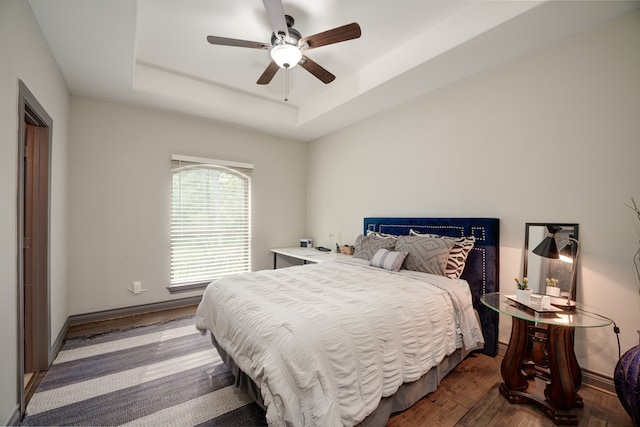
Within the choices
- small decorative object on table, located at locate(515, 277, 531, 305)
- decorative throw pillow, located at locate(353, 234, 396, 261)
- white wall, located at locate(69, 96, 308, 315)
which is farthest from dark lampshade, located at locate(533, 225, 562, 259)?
white wall, located at locate(69, 96, 308, 315)

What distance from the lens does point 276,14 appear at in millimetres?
1786

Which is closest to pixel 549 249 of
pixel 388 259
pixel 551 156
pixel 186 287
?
pixel 551 156

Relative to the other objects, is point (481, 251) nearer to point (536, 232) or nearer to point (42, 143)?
point (536, 232)

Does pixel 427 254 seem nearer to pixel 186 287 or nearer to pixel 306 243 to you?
pixel 306 243

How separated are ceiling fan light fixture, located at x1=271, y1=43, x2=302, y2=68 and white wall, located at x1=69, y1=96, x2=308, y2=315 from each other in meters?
2.29

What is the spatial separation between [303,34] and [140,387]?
10.5 feet

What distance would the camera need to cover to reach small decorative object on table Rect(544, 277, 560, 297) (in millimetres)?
2029

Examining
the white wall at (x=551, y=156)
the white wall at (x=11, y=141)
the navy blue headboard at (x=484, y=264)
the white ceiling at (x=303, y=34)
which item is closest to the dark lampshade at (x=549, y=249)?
the white wall at (x=551, y=156)

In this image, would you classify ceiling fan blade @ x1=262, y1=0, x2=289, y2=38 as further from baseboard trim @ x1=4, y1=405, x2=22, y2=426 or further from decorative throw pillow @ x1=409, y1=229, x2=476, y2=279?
baseboard trim @ x1=4, y1=405, x2=22, y2=426

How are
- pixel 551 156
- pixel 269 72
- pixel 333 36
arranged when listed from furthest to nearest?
pixel 269 72 < pixel 551 156 < pixel 333 36

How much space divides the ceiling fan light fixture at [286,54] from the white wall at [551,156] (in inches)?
68.0

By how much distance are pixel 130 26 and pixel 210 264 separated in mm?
2950

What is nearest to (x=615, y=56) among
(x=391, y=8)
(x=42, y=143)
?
(x=391, y=8)

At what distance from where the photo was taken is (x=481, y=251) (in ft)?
8.39
